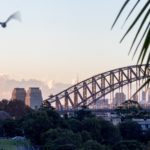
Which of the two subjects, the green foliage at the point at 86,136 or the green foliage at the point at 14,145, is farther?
the green foliage at the point at 14,145

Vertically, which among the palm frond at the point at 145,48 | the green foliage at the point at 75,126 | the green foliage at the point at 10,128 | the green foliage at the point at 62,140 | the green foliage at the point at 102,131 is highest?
the green foliage at the point at 10,128

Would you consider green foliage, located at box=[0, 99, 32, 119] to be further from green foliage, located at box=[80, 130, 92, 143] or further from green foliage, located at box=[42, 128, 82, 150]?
green foliage, located at box=[42, 128, 82, 150]

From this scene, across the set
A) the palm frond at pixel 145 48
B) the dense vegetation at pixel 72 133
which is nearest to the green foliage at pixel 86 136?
the dense vegetation at pixel 72 133

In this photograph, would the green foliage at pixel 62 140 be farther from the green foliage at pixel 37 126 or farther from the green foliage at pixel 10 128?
the green foliage at pixel 10 128

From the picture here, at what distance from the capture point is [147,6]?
3334 mm

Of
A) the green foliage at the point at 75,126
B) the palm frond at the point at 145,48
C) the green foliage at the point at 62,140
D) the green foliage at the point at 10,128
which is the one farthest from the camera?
the green foliage at the point at 10,128

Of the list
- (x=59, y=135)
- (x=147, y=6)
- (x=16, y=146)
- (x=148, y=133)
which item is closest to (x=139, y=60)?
(x=147, y=6)

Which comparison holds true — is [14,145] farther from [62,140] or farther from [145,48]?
[145,48]

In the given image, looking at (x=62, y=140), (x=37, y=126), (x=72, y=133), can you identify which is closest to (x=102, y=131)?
(x=37, y=126)

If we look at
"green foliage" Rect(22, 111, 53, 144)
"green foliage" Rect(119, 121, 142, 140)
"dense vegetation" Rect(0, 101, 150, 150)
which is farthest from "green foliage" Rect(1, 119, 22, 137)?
"green foliage" Rect(119, 121, 142, 140)

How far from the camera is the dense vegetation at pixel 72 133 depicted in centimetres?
5978

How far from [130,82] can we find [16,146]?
276 ft

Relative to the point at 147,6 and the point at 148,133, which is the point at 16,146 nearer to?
the point at 148,133

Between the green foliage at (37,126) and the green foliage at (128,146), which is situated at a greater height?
the green foliage at (37,126)
